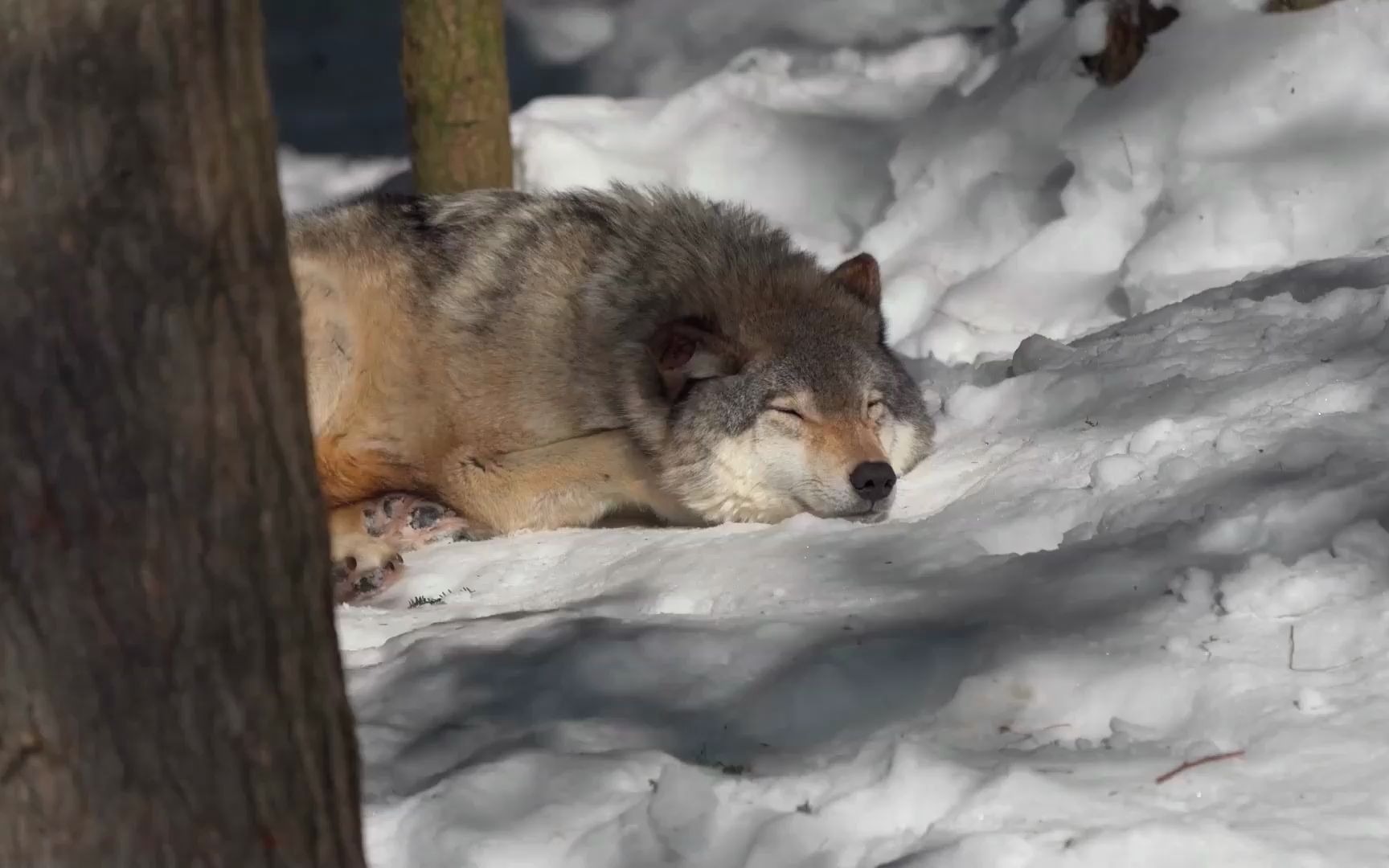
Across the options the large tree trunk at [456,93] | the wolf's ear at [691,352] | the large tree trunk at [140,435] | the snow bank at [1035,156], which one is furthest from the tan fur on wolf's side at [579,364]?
the large tree trunk at [140,435]

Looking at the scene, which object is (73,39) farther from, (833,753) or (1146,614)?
(1146,614)

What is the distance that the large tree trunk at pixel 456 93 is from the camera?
7.23m

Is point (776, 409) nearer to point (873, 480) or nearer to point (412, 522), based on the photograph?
point (873, 480)

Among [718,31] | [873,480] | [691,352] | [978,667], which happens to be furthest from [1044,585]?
[718,31]

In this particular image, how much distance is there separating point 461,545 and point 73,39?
4.02 meters

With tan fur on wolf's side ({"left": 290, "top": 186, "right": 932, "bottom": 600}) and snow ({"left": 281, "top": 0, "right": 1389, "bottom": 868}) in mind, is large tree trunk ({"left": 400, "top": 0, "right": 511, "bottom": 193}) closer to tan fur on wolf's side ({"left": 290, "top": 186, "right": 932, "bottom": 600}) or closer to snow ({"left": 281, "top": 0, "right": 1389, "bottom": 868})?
snow ({"left": 281, "top": 0, "right": 1389, "bottom": 868})

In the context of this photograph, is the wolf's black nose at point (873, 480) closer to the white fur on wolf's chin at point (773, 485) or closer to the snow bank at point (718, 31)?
the white fur on wolf's chin at point (773, 485)

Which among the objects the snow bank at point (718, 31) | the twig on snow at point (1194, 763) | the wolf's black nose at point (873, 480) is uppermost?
the snow bank at point (718, 31)

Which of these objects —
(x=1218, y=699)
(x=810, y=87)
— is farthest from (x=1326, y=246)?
(x=1218, y=699)

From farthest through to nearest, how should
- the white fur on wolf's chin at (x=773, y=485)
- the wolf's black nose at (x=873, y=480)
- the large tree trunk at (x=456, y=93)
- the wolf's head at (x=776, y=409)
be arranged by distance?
the large tree trunk at (x=456, y=93) → the wolf's head at (x=776, y=409) → the white fur on wolf's chin at (x=773, y=485) → the wolf's black nose at (x=873, y=480)

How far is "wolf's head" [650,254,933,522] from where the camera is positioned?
541 centimetres

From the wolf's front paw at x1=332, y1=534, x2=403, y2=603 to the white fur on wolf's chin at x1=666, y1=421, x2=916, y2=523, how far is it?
113 cm

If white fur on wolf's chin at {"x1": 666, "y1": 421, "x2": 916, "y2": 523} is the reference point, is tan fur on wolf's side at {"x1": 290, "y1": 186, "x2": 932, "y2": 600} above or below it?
above

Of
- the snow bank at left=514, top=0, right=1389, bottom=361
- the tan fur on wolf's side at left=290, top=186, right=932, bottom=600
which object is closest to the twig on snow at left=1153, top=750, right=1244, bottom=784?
the tan fur on wolf's side at left=290, top=186, right=932, bottom=600
